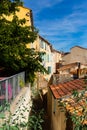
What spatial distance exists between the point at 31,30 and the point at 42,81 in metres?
20.8

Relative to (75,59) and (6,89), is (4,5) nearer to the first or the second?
(6,89)

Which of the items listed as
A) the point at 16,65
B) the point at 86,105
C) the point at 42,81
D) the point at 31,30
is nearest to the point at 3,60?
the point at 16,65

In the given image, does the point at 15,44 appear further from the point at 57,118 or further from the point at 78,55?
the point at 78,55

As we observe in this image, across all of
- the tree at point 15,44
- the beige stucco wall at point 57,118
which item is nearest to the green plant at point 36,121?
the beige stucco wall at point 57,118

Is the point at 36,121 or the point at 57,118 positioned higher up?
the point at 36,121

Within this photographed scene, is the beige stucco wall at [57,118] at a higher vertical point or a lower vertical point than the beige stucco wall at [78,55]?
lower

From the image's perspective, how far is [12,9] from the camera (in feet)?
79.1

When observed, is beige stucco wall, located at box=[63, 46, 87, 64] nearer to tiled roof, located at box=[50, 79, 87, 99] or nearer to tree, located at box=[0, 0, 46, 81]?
tiled roof, located at box=[50, 79, 87, 99]

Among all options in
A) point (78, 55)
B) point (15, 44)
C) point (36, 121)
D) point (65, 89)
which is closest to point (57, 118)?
point (65, 89)

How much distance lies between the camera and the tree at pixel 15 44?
2180 cm

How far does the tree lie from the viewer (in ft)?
71.5

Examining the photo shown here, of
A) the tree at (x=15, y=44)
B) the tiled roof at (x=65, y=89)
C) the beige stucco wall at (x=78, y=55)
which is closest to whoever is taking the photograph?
the tiled roof at (x=65, y=89)

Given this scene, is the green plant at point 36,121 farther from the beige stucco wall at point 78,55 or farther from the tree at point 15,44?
the beige stucco wall at point 78,55

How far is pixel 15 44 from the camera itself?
22.4 meters
